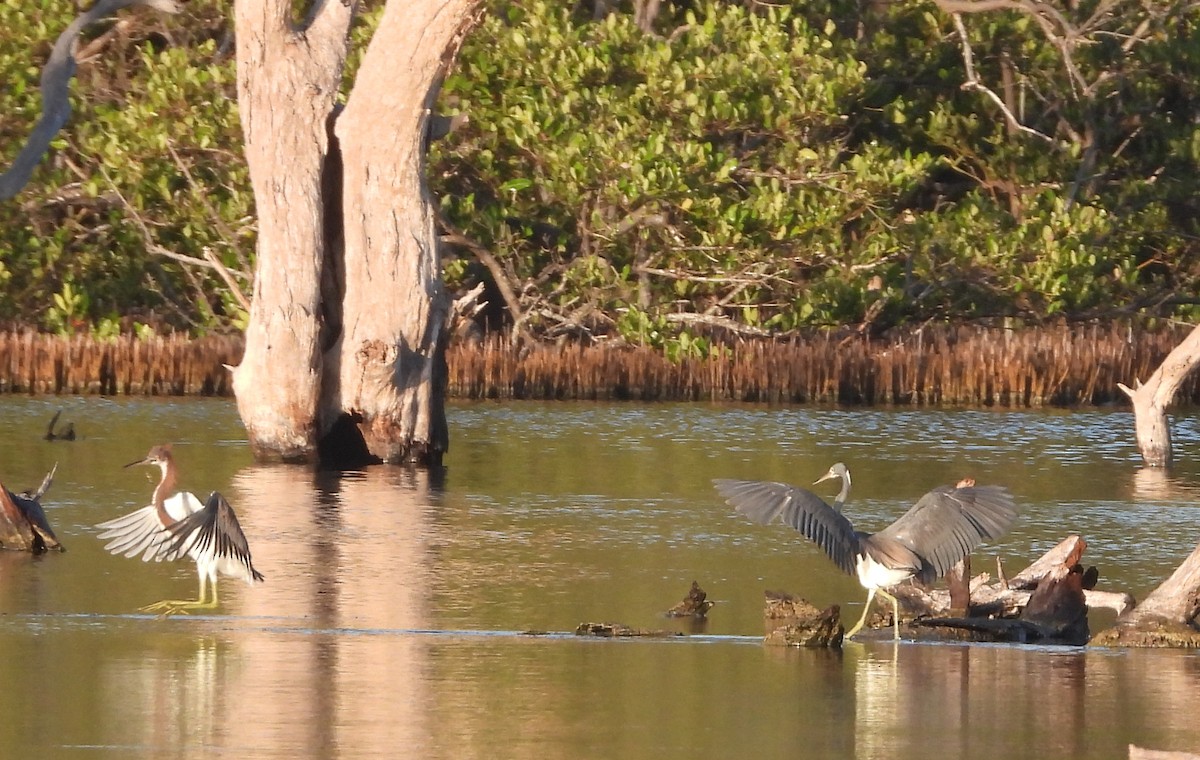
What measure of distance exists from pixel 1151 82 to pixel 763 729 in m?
18.8

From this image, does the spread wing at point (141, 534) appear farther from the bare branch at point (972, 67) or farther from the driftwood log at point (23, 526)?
the bare branch at point (972, 67)

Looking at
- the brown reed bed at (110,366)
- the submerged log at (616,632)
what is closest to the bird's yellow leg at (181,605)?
the submerged log at (616,632)

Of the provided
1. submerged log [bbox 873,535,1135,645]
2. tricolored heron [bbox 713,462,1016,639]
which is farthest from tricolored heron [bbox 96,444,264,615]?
submerged log [bbox 873,535,1135,645]

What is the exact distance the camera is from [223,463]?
15.1 meters

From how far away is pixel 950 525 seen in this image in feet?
27.5

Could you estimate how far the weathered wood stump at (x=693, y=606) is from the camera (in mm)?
9109

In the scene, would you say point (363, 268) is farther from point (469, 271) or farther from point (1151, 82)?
point (1151, 82)

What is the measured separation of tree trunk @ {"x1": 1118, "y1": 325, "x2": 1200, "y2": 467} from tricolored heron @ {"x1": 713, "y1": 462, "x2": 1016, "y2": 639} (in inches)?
222

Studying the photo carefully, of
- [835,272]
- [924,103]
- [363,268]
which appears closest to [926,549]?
[363,268]

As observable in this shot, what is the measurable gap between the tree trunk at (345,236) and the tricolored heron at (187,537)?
5512mm

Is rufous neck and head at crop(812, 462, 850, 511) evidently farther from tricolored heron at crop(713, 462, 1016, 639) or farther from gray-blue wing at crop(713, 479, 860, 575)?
gray-blue wing at crop(713, 479, 860, 575)

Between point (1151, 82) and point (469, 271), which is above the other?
point (1151, 82)

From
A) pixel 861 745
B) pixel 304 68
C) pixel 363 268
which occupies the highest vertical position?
pixel 304 68

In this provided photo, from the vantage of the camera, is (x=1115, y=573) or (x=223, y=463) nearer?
(x=1115, y=573)
